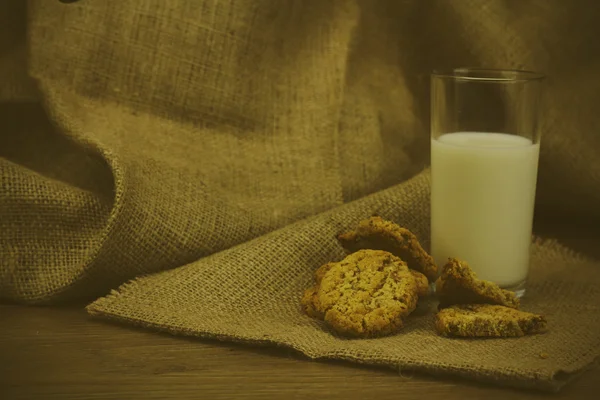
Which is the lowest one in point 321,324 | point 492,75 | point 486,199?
point 321,324

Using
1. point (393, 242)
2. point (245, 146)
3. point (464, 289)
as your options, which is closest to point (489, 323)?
point (464, 289)

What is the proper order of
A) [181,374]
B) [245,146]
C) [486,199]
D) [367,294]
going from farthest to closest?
1. [245,146]
2. [486,199]
3. [367,294]
4. [181,374]

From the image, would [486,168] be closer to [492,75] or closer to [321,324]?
[492,75]

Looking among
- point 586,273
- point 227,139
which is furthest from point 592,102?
point 227,139

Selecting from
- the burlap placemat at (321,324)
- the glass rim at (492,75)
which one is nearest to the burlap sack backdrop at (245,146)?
the burlap placemat at (321,324)

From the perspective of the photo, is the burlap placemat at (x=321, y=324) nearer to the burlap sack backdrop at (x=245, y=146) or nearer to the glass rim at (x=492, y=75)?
the burlap sack backdrop at (x=245, y=146)

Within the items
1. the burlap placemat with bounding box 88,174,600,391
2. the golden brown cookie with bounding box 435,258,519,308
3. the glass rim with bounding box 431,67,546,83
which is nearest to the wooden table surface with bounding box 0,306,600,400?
the burlap placemat with bounding box 88,174,600,391

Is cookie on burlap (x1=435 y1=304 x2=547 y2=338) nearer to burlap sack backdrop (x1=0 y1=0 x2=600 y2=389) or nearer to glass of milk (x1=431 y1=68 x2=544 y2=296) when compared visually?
burlap sack backdrop (x1=0 y1=0 x2=600 y2=389)
